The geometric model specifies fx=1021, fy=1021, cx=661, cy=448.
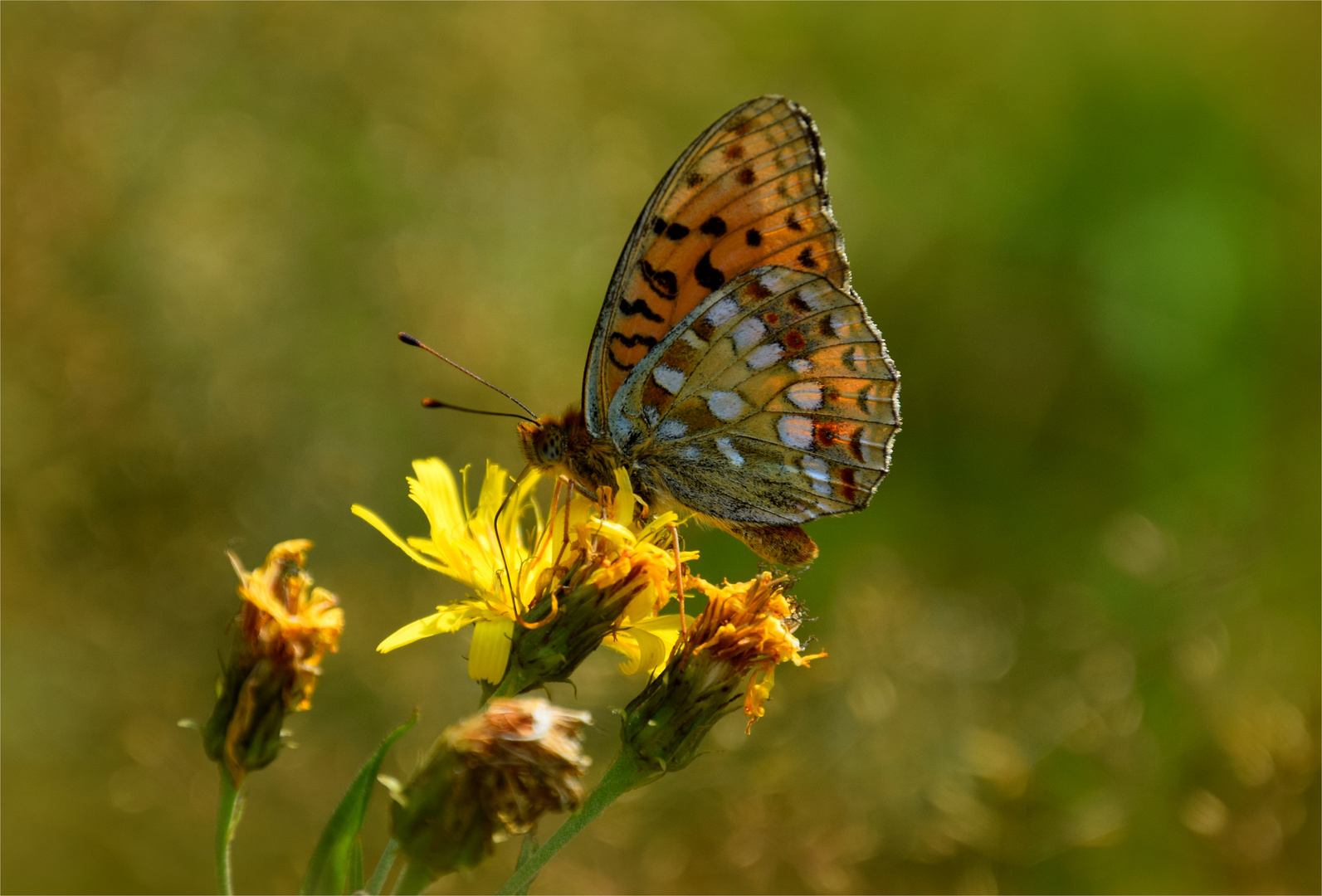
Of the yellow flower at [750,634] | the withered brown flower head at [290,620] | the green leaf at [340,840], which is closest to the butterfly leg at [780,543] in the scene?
the yellow flower at [750,634]

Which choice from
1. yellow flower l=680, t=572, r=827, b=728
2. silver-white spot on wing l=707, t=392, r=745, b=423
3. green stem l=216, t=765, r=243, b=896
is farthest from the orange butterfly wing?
green stem l=216, t=765, r=243, b=896

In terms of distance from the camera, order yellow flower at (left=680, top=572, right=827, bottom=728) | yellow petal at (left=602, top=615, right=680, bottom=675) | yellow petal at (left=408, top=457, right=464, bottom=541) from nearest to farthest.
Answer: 1. yellow flower at (left=680, top=572, right=827, bottom=728)
2. yellow petal at (left=602, top=615, right=680, bottom=675)
3. yellow petal at (left=408, top=457, right=464, bottom=541)

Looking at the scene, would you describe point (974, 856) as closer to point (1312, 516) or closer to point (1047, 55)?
point (1312, 516)

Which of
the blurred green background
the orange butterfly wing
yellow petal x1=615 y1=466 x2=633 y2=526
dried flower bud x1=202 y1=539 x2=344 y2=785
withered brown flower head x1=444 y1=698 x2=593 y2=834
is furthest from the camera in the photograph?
the blurred green background

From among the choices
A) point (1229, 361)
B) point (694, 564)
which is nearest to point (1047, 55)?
point (1229, 361)

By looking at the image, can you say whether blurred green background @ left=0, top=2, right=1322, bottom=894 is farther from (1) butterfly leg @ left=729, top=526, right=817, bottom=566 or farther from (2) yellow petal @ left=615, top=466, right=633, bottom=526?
(2) yellow petal @ left=615, top=466, right=633, bottom=526

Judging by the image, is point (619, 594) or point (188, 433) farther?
point (188, 433)

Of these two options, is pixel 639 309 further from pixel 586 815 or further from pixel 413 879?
pixel 413 879
